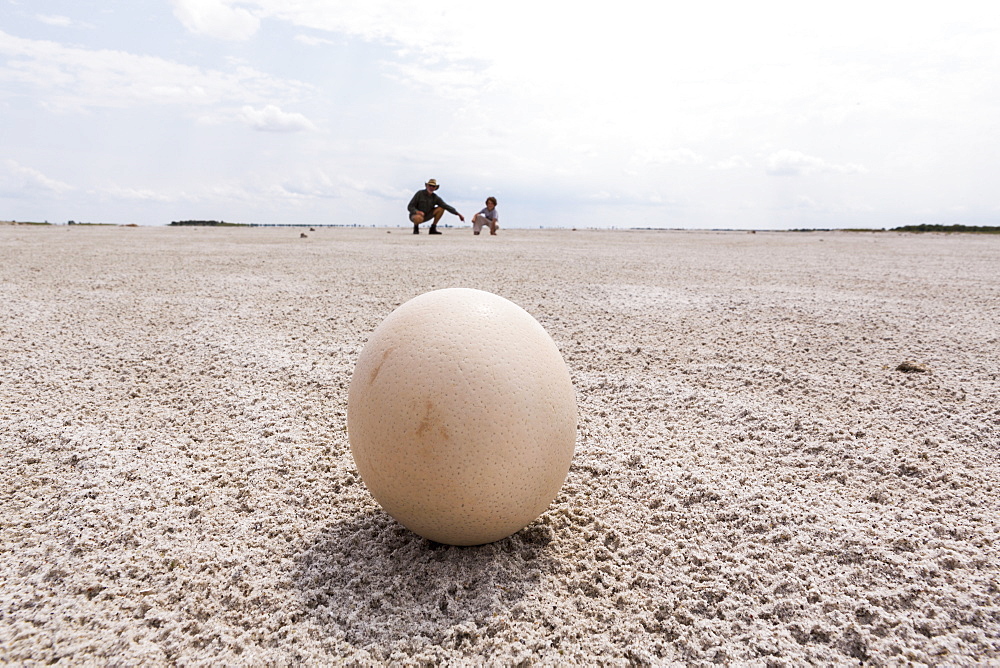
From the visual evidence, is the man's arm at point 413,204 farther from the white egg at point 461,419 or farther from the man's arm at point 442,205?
the white egg at point 461,419

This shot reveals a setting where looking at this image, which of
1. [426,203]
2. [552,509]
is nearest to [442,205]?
[426,203]

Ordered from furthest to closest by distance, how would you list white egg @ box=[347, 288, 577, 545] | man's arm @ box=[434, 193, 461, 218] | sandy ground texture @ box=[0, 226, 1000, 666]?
man's arm @ box=[434, 193, 461, 218]
white egg @ box=[347, 288, 577, 545]
sandy ground texture @ box=[0, 226, 1000, 666]

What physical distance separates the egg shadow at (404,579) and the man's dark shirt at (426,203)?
62.1 feet

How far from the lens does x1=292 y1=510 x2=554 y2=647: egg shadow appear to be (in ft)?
7.27

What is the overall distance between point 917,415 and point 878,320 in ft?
9.13

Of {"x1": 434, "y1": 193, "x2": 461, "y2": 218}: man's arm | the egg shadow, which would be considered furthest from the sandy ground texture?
{"x1": 434, "y1": 193, "x2": 461, "y2": 218}: man's arm

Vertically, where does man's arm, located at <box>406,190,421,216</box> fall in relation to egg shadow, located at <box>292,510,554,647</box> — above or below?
above

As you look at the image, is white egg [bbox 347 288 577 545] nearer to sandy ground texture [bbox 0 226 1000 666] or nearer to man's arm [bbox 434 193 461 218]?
sandy ground texture [bbox 0 226 1000 666]

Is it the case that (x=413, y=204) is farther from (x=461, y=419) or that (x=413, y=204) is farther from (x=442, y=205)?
(x=461, y=419)

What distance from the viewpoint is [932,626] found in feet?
7.05

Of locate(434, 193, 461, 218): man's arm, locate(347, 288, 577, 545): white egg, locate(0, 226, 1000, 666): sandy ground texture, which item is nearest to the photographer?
A: locate(0, 226, 1000, 666): sandy ground texture

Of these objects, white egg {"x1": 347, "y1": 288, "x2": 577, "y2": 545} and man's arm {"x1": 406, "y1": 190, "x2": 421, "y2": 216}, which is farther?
man's arm {"x1": 406, "y1": 190, "x2": 421, "y2": 216}

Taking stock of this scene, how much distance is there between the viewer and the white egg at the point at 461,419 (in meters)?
2.37

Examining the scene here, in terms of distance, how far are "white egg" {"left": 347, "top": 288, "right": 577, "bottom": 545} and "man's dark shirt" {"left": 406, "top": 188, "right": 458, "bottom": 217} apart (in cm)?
1889
